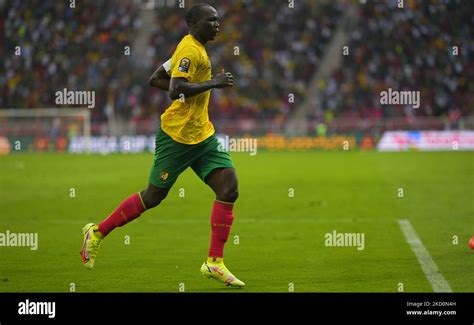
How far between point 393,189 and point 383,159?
11168 mm

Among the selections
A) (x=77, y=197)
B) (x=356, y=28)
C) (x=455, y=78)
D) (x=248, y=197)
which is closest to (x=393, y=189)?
(x=248, y=197)

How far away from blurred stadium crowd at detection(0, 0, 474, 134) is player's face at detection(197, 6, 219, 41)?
80.0ft

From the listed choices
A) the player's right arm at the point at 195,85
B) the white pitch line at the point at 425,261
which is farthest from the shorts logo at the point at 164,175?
the white pitch line at the point at 425,261

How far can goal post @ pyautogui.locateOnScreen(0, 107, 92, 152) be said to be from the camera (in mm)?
36125

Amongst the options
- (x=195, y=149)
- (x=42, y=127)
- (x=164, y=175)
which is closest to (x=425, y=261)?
(x=195, y=149)

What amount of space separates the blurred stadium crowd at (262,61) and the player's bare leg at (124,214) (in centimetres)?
2411

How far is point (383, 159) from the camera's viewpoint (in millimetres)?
31125

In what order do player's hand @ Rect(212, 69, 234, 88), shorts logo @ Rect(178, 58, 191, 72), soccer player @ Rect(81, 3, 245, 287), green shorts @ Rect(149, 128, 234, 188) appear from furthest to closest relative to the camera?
1. green shorts @ Rect(149, 128, 234, 188)
2. soccer player @ Rect(81, 3, 245, 287)
3. shorts logo @ Rect(178, 58, 191, 72)
4. player's hand @ Rect(212, 69, 234, 88)

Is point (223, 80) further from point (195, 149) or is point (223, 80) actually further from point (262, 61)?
point (262, 61)

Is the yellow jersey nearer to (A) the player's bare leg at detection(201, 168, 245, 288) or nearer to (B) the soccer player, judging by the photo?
(B) the soccer player

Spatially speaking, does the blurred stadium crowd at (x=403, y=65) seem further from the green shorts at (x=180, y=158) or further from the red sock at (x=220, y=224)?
the red sock at (x=220, y=224)

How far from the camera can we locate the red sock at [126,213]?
9031 mm

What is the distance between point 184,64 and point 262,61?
105 ft

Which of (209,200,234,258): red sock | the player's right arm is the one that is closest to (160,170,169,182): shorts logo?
(209,200,234,258): red sock
